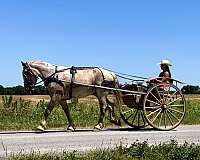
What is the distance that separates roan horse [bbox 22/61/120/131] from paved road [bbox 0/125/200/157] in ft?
5.50

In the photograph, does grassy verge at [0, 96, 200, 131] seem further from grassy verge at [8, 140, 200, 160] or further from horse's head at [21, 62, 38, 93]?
grassy verge at [8, 140, 200, 160]

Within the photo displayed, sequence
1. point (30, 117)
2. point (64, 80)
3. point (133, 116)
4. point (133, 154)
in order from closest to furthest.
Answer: point (133, 154) < point (64, 80) < point (133, 116) < point (30, 117)

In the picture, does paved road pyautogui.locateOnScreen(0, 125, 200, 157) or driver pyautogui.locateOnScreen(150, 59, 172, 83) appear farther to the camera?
driver pyautogui.locateOnScreen(150, 59, 172, 83)

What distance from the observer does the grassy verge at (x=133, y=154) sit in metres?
9.16

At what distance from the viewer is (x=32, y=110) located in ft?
74.0

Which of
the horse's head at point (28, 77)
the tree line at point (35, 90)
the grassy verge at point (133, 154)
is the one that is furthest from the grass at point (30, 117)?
the grassy verge at point (133, 154)

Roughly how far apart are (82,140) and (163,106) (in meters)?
3.88

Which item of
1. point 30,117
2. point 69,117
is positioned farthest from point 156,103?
point 30,117

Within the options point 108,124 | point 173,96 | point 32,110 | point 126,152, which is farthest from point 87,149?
point 32,110

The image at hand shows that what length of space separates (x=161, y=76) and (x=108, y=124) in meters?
2.81

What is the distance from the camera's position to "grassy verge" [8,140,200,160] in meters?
9.16

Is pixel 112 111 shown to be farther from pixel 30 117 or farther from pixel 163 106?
pixel 30 117

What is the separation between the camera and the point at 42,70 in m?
14.5


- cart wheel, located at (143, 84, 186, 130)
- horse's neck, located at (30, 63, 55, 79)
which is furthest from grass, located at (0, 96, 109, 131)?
cart wheel, located at (143, 84, 186, 130)
